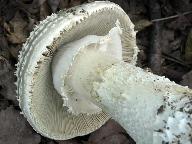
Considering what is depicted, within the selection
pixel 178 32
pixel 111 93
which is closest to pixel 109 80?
pixel 111 93

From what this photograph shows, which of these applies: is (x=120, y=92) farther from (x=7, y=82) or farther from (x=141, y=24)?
(x=141, y=24)

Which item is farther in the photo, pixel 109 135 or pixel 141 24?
pixel 141 24

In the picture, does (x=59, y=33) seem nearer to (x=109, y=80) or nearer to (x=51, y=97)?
(x=109, y=80)

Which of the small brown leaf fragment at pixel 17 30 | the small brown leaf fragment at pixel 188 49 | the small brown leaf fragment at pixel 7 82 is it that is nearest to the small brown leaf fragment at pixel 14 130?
the small brown leaf fragment at pixel 7 82

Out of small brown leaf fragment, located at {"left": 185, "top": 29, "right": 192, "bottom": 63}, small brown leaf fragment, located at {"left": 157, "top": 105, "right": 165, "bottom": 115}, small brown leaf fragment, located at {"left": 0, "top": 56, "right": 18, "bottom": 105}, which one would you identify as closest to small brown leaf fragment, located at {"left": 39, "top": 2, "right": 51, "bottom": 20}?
small brown leaf fragment, located at {"left": 0, "top": 56, "right": 18, "bottom": 105}

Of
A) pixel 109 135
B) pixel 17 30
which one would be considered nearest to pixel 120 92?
pixel 109 135

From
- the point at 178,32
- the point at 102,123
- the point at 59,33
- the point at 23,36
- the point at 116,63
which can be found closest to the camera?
the point at 59,33

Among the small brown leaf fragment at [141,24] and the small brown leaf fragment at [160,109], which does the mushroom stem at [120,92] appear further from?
the small brown leaf fragment at [141,24]
